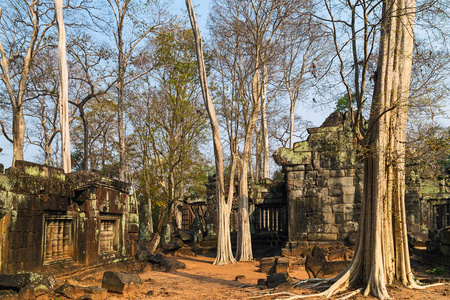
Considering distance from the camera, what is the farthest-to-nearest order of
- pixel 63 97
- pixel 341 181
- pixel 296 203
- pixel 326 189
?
pixel 63 97 < pixel 296 203 < pixel 326 189 < pixel 341 181

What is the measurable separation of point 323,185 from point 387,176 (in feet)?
21.5

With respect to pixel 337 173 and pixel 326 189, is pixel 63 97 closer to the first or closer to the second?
pixel 326 189

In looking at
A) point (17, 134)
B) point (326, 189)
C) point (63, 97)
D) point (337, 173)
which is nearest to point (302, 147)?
point (337, 173)

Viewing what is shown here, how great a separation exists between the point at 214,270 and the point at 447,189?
991 cm

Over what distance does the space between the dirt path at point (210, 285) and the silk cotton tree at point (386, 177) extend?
42cm

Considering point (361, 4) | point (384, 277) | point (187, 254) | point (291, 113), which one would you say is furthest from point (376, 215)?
point (291, 113)

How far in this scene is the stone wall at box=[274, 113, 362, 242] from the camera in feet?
43.9

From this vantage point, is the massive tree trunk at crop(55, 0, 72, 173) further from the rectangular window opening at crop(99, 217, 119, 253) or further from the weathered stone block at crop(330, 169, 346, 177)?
the weathered stone block at crop(330, 169, 346, 177)

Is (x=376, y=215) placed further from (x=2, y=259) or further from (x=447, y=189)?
(x=447, y=189)

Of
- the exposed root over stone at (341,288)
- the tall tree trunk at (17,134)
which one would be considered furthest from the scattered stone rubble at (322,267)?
the tall tree trunk at (17,134)

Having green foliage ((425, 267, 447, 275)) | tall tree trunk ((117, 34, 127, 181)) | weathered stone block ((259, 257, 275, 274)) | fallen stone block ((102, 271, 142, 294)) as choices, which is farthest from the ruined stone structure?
green foliage ((425, 267, 447, 275))

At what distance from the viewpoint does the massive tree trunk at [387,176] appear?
271 inches

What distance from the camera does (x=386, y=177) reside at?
718 cm

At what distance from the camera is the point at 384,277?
22.0 feet
